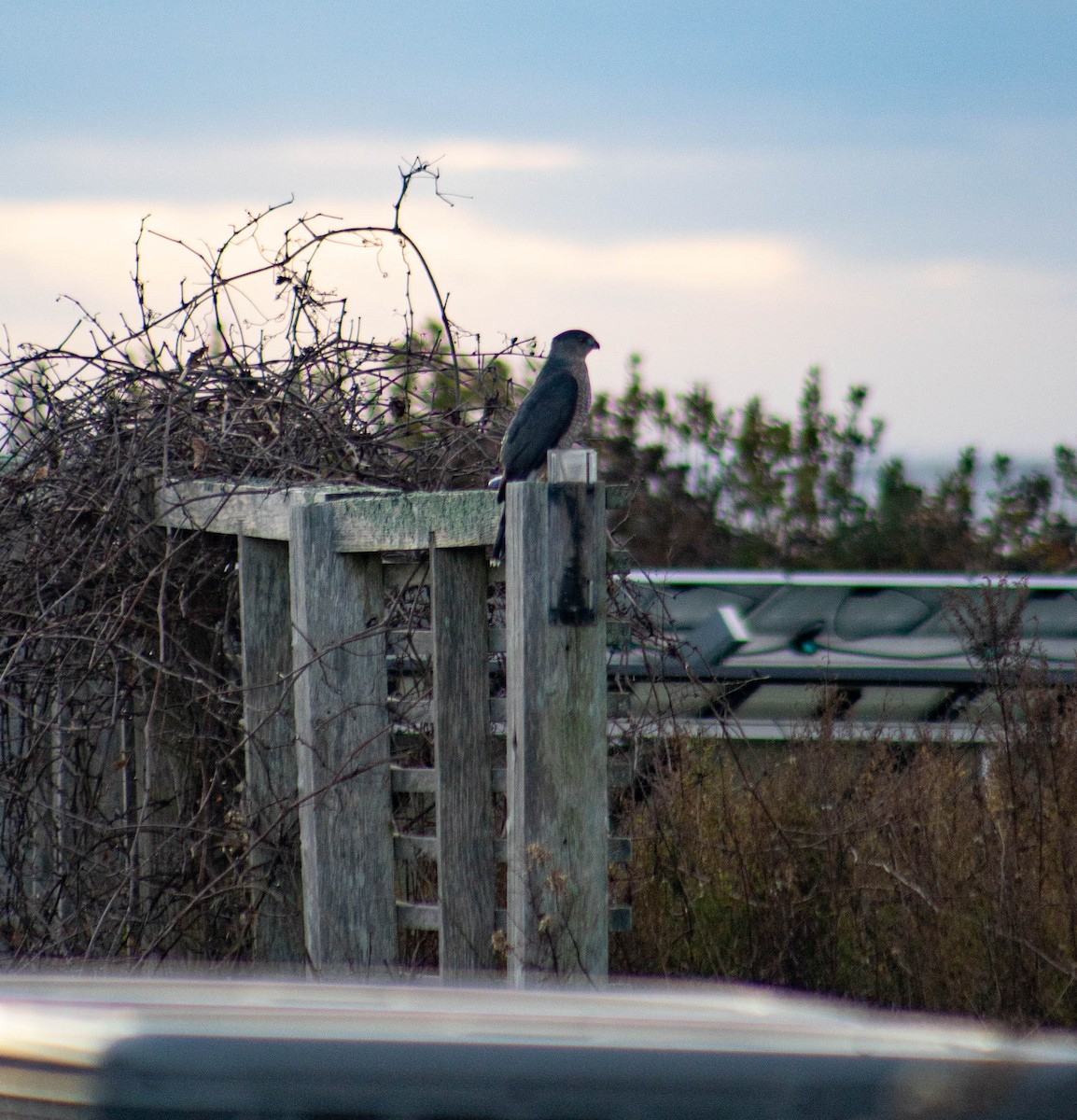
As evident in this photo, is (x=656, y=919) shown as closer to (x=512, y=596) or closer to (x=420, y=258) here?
(x=512, y=596)

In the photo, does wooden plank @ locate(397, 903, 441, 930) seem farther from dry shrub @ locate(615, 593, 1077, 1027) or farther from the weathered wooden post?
dry shrub @ locate(615, 593, 1077, 1027)

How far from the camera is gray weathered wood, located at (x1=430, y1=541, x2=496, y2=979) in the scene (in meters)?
3.62

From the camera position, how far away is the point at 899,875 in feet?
14.2

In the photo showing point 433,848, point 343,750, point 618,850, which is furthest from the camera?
point 343,750

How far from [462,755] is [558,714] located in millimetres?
456

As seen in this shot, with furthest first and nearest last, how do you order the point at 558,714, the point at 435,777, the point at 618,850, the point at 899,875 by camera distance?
1. the point at 899,875
2. the point at 435,777
3. the point at 618,850
4. the point at 558,714

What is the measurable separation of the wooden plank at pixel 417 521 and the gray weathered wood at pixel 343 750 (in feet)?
0.27

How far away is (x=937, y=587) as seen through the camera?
985 centimetres

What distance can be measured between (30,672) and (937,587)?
6535 millimetres

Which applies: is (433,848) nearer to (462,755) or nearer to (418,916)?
(418,916)

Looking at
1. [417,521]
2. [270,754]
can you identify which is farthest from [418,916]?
[417,521]

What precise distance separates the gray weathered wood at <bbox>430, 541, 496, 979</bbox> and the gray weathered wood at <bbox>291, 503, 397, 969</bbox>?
0.30 m

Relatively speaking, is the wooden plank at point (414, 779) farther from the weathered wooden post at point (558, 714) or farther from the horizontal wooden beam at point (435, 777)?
the weathered wooden post at point (558, 714)

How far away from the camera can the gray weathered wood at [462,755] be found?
11.9 feet
